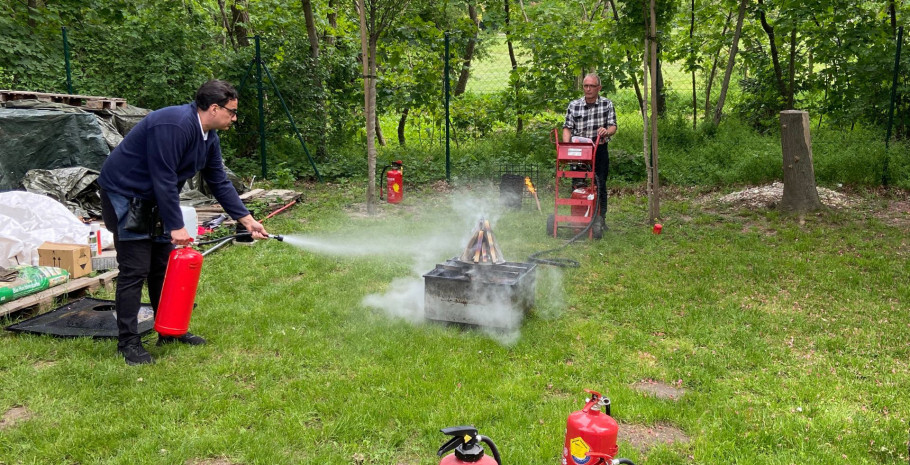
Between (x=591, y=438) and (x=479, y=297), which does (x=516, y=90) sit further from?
(x=591, y=438)

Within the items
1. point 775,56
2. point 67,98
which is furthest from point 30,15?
point 775,56

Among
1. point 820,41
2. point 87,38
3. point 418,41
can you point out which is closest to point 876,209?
point 820,41

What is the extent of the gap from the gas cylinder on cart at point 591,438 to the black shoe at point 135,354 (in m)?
2.88

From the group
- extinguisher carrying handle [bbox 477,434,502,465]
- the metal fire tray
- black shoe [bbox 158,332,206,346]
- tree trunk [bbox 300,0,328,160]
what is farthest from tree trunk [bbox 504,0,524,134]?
extinguisher carrying handle [bbox 477,434,502,465]

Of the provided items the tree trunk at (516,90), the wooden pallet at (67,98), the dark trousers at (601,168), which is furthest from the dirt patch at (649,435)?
the tree trunk at (516,90)

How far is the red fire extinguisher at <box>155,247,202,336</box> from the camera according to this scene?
419 centimetres

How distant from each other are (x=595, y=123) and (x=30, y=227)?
599cm

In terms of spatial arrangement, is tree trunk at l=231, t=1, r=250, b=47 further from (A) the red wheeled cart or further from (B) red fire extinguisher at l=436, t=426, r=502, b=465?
(B) red fire extinguisher at l=436, t=426, r=502, b=465

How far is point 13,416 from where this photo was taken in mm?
3514

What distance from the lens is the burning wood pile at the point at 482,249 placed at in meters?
5.25

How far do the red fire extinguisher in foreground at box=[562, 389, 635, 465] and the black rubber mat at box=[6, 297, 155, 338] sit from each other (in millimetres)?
3366

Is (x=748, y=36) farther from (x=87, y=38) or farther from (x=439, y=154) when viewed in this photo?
(x=87, y=38)

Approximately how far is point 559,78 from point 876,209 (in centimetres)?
572

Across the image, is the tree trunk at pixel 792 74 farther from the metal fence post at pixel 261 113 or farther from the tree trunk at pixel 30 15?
the tree trunk at pixel 30 15
